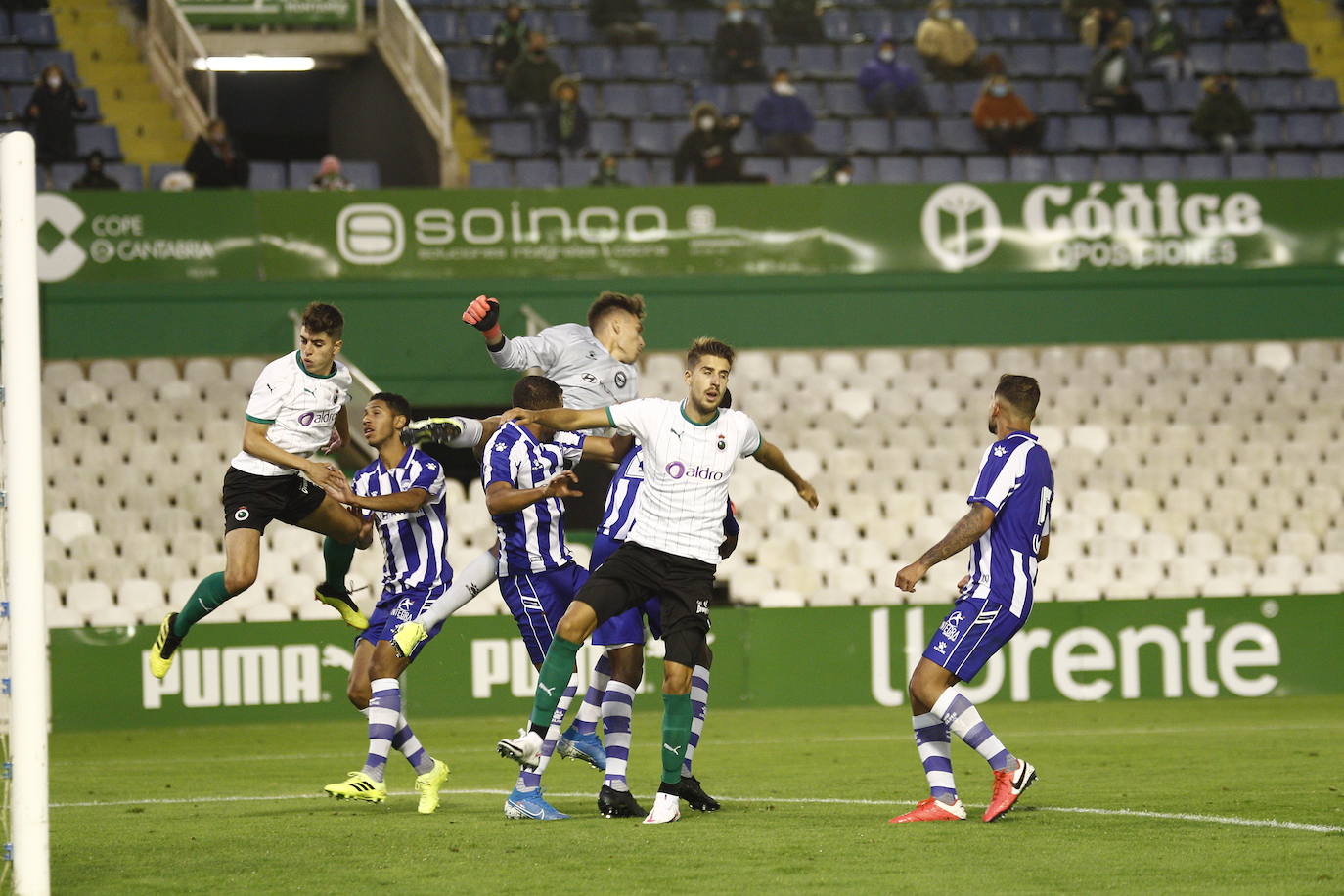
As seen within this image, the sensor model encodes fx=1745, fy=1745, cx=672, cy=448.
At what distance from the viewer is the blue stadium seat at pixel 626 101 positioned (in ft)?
61.7

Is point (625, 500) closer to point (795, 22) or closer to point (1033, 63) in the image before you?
point (795, 22)

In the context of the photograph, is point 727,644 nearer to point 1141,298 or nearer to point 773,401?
point 773,401

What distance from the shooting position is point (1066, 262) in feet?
56.8

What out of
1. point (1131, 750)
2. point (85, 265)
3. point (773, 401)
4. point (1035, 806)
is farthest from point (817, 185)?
point (1035, 806)

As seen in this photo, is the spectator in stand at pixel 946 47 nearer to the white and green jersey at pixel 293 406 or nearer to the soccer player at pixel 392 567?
the soccer player at pixel 392 567

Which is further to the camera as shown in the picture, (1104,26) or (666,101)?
(1104,26)

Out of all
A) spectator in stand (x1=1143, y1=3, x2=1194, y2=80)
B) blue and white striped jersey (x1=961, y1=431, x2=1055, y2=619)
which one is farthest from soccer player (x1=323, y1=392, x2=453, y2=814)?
spectator in stand (x1=1143, y1=3, x2=1194, y2=80)

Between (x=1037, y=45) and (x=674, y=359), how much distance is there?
20.2ft

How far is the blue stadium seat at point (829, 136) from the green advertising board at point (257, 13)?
206 inches

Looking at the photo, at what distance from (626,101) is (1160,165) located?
5713 mm

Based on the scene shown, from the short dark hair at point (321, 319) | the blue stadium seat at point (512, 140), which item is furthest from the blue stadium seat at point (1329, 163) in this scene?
the short dark hair at point (321, 319)

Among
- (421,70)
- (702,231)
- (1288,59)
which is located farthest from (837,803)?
(1288,59)

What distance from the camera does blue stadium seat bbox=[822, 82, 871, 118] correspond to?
19078mm

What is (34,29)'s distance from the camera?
1862 centimetres
